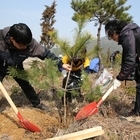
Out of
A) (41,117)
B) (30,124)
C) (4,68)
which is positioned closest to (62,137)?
(30,124)

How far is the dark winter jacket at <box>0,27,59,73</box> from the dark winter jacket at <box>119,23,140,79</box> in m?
0.90

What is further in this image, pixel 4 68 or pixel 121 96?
pixel 121 96

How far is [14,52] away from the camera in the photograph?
361 cm

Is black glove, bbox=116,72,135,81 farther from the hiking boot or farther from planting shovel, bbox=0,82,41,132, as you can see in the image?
planting shovel, bbox=0,82,41,132

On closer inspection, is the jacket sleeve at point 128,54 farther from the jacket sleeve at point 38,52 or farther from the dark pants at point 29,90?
the dark pants at point 29,90

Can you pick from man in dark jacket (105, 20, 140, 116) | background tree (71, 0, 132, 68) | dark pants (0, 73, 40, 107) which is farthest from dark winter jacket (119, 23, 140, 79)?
background tree (71, 0, 132, 68)

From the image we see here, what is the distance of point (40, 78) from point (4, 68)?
1.88 ft

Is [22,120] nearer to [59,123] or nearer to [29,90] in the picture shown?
[59,123]

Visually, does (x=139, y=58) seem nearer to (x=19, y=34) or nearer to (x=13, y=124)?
(x=19, y=34)

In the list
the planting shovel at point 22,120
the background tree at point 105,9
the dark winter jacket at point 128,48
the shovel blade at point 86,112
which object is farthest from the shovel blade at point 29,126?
the background tree at point 105,9

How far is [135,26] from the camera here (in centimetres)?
364

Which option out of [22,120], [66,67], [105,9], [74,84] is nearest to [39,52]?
[66,67]

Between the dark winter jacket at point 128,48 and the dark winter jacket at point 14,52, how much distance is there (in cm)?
90

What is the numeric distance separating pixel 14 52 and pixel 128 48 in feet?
4.80
